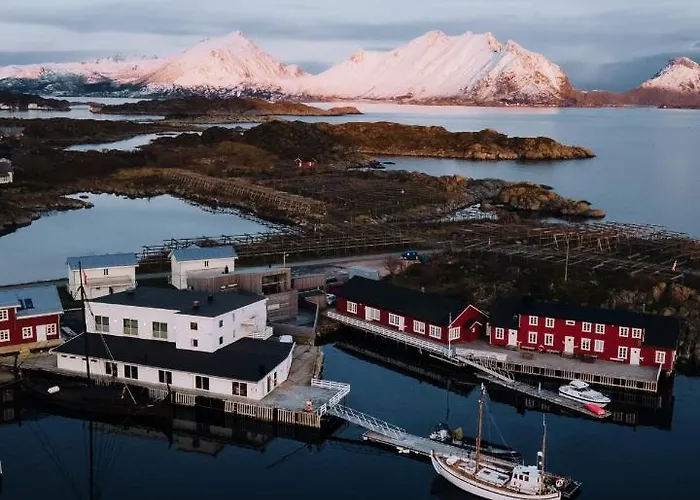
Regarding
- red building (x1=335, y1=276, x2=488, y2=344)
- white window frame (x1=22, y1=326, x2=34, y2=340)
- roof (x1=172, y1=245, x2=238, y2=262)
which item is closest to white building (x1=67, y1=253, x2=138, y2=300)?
roof (x1=172, y1=245, x2=238, y2=262)

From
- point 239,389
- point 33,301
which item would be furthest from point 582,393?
point 33,301

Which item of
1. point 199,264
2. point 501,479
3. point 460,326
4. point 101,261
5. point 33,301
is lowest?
point 501,479

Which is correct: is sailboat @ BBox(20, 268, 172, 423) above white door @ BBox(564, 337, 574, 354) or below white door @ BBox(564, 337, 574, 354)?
below

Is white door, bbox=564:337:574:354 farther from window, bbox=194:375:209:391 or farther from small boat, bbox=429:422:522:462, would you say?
window, bbox=194:375:209:391

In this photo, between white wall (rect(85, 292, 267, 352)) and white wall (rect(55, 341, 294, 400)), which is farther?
white wall (rect(85, 292, 267, 352))

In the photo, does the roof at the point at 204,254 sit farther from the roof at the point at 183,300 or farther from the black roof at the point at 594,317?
the black roof at the point at 594,317

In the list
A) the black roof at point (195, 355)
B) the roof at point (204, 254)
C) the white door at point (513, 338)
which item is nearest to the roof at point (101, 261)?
the roof at point (204, 254)

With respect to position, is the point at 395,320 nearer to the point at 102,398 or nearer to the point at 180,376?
the point at 180,376
